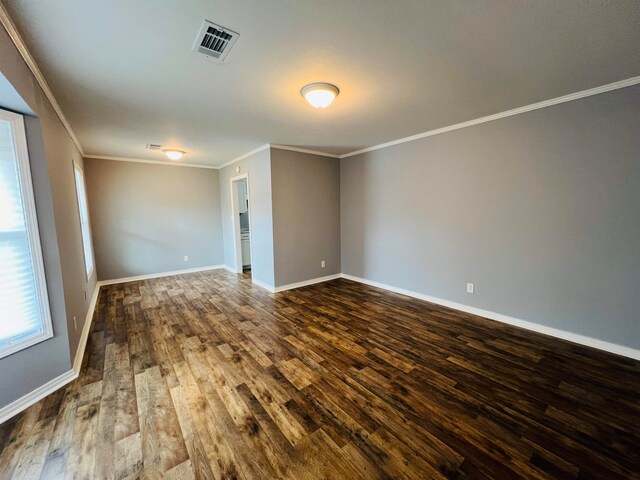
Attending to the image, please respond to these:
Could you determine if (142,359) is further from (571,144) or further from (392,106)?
(571,144)

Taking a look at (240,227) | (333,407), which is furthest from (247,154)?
(333,407)

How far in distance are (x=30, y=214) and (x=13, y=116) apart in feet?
2.20

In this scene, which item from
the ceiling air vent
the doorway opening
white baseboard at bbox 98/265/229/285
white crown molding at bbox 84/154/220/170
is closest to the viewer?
the ceiling air vent

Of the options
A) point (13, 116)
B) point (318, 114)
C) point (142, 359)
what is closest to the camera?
point (13, 116)

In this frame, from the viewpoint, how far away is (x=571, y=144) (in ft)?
8.19

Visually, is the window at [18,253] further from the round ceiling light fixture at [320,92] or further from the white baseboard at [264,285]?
the white baseboard at [264,285]

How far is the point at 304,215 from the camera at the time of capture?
181 inches

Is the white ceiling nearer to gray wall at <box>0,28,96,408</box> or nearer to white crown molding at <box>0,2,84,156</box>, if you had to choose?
white crown molding at <box>0,2,84,156</box>

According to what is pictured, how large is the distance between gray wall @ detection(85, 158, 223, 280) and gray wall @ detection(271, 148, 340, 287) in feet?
8.55

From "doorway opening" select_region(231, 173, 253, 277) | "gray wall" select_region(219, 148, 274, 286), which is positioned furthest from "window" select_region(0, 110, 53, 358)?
"doorway opening" select_region(231, 173, 253, 277)

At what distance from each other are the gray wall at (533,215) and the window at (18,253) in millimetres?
4074

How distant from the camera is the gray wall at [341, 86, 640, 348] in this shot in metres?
2.30

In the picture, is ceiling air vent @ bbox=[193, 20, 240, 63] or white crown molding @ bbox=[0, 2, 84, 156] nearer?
white crown molding @ bbox=[0, 2, 84, 156]

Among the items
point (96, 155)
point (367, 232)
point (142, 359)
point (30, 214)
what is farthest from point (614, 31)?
point (96, 155)
